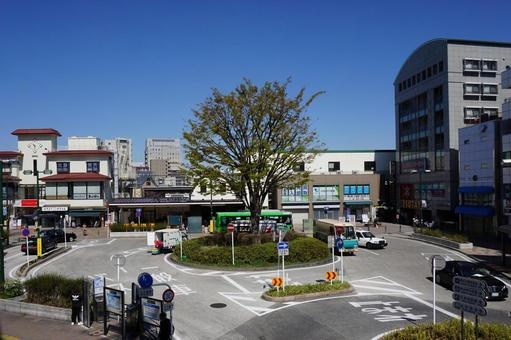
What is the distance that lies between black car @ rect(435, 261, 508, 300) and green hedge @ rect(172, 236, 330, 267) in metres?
8.03

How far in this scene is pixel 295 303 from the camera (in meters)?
20.1

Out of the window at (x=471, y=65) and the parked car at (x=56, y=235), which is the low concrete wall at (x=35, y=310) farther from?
the window at (x=471, y=65)

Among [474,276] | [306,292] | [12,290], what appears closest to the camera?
[12,290]

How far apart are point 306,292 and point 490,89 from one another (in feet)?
152

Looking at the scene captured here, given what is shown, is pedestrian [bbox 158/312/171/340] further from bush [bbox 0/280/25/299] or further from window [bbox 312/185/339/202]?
window [bbox 312/185/339/202]

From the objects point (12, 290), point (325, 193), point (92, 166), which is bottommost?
point (12, 290)

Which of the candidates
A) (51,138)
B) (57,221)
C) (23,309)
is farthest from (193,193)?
(23,309)

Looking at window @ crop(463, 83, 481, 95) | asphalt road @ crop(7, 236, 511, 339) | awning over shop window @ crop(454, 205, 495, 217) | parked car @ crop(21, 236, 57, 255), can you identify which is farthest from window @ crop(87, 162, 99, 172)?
window @ crop(463, 83, 481, 95)

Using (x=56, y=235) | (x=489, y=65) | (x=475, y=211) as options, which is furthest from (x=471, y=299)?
(x=489, y=65)

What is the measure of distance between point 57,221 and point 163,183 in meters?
25.1

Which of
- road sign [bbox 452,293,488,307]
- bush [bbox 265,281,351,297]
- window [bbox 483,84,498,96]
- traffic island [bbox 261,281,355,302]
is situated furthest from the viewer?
window [bbox 483,84,498,96]

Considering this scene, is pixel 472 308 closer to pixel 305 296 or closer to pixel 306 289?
pixel 305 296

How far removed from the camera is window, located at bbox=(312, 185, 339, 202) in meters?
65.6

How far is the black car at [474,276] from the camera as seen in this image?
20.7 m
